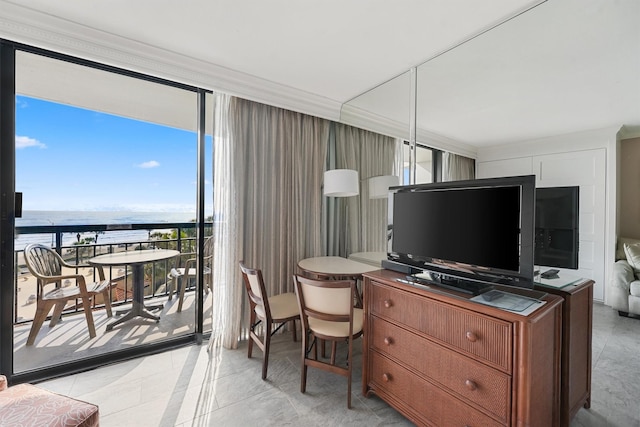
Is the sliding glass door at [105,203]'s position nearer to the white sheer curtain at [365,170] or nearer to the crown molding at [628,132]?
the white sheer curtain at [365,170]

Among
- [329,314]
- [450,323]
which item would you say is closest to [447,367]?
[450,323]

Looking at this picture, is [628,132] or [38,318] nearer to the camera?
[628,132]

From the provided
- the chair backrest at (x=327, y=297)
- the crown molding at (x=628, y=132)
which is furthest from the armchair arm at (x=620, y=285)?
the chair backrest at (x=327, y=297)

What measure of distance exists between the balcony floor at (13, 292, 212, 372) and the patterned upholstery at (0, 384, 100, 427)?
4.06 ft

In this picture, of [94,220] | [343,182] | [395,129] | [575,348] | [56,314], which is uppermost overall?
[395,129]

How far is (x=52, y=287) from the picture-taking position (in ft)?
7.31

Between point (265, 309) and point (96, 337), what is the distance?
65.2 inches

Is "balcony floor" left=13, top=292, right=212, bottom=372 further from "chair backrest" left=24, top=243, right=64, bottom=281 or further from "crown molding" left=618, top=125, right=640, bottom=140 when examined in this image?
"crown molding" left=618, top=125, right=640, bottom=140

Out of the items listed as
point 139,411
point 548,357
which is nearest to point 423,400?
point 548,357

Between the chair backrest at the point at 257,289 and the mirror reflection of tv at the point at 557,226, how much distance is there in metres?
1.71

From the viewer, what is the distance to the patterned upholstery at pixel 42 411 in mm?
1038

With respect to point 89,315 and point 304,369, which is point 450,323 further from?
point 89,315

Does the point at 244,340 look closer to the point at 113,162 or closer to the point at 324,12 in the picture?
the point at 113,162

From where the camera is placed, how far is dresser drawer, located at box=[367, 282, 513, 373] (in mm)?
1197
